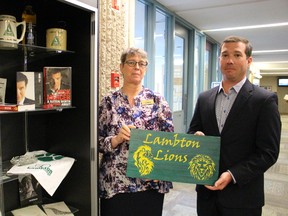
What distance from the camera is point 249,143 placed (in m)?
1.40

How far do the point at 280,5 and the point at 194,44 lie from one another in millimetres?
1964

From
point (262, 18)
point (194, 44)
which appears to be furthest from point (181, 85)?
point (262, 18)

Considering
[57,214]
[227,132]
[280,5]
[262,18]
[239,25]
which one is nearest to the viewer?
[227,132]

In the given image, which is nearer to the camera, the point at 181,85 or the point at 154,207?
the point at 154,207

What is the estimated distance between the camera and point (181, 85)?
550cm

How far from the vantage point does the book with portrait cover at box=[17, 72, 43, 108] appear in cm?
133

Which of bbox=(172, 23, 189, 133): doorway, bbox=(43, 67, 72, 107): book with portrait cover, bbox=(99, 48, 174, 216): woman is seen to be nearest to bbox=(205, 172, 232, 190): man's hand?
bbox=(99, 48, 174, 216): woman

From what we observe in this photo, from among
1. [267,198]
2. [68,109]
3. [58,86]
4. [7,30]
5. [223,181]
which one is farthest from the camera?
[267,198]

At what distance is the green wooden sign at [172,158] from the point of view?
140 cm

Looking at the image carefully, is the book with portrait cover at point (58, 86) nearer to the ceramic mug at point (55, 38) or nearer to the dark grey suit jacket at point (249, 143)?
the ceramic mug at point (55, 38)

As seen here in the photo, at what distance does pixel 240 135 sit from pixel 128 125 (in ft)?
2.06

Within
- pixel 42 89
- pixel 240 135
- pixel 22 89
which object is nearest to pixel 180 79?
pixel 240 135

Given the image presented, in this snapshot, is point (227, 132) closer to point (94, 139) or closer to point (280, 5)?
point (94, 139)

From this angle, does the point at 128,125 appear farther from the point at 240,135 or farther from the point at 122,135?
the point at 240,135
